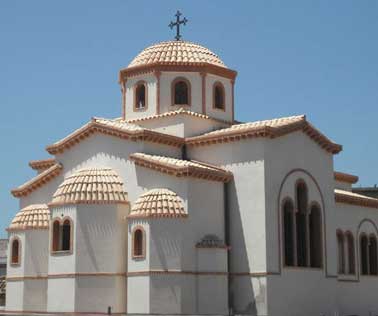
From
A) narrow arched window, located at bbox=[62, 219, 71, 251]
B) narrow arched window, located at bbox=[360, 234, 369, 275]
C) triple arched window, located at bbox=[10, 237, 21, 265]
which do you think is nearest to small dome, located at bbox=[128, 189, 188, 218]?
narrow arched window, located at bbox=[62, 219, 71, 251]

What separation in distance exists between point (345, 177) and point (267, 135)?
12929mm

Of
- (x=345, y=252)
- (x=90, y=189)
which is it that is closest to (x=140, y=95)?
(x=90, y=189)

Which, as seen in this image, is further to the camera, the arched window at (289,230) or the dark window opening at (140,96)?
the dark window opening at (140,96)

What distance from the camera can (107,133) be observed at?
31.3m

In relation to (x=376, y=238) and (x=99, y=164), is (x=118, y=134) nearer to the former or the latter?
(x=99, y=164)

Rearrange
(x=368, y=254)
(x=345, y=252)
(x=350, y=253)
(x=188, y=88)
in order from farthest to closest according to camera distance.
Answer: (x=368, y=254)
(x=350, y=253)
(x=345, y=252)
(x=188, y=88)

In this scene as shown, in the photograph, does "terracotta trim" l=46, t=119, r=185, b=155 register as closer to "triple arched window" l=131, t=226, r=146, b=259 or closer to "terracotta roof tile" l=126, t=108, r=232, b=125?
"terracotta roof tile" l=126, t=108, r=232, b=125

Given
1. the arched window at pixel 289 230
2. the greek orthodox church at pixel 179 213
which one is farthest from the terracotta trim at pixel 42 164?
the arched window at pixel 289 230

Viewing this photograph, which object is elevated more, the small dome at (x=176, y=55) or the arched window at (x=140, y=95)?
the small dome at (x=176, y=55)

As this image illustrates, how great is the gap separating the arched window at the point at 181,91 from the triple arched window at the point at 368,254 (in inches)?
477

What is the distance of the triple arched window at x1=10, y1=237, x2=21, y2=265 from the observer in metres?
31.5

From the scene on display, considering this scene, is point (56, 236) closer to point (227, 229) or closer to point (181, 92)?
point (227, 229)

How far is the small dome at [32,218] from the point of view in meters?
31.3

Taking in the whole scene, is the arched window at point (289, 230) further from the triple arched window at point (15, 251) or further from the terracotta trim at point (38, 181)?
the triple arched window at point (15, 251)
